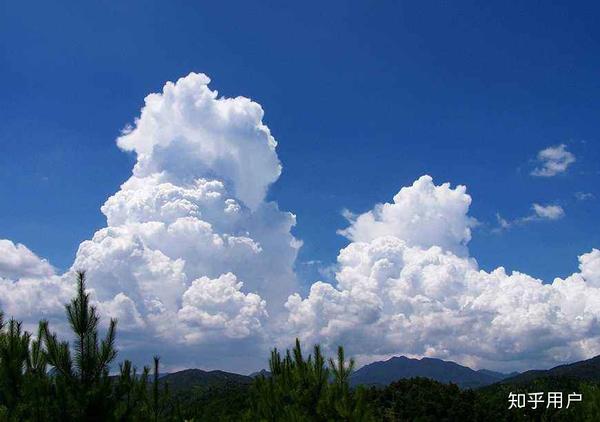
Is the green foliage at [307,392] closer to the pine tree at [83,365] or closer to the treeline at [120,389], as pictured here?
the treeline at [120,389]

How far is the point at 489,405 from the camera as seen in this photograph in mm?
42500

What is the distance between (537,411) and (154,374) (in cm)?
3020

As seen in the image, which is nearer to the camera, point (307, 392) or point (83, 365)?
point (83, 365)

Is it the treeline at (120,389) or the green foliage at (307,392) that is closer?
the treeline at (120,389)

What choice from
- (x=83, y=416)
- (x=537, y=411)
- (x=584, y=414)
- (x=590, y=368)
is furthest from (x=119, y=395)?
(x=590, y=368)

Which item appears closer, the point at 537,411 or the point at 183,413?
the point at 183,413

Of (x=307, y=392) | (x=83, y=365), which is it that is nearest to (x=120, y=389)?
(x=83, y=365)

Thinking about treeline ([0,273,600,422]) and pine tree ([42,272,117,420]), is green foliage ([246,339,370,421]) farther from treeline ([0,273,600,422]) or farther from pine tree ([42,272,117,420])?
pine tree ([42,272,117,420])

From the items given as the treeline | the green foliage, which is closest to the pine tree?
the treeline

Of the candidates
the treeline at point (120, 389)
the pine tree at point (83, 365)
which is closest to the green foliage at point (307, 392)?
the treeline at point (120, 389)

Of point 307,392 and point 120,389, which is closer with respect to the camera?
point 120,389

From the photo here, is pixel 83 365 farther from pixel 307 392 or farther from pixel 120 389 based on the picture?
pixel 307 392

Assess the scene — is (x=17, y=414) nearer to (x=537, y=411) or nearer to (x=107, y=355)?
(x=107, y=355)

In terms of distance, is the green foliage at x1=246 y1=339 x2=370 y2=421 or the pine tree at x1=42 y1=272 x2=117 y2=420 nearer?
the pine tree at x1=42 y1=272 x2=117 y2=420
